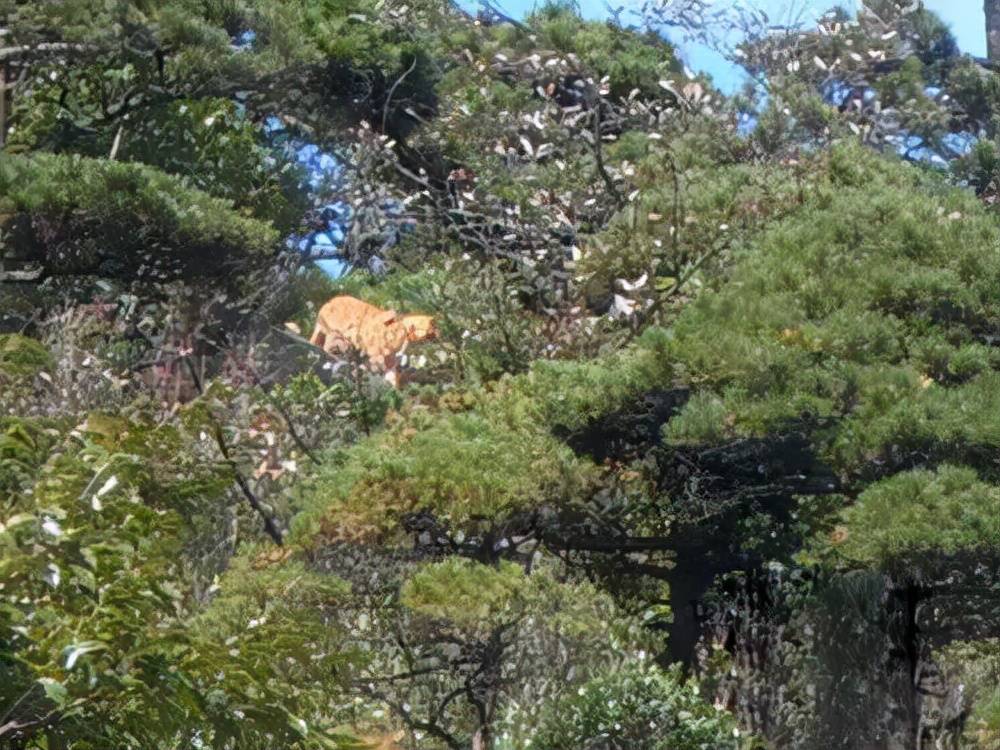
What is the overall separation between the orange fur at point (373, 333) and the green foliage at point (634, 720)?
401 centimetres

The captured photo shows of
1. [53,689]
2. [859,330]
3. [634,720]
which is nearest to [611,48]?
[859,330]

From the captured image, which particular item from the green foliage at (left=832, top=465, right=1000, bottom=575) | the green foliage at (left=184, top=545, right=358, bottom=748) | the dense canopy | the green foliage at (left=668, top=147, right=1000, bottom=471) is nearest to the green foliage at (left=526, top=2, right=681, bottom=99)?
the dense canopy

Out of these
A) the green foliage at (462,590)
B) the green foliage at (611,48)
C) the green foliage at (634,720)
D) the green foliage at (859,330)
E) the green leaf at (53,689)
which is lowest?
the green foliage at (634,720)

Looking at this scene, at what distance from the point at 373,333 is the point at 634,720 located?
499 cm

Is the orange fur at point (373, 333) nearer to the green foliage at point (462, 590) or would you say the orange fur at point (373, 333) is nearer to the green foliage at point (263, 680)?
the green foliage at point (462, 590)

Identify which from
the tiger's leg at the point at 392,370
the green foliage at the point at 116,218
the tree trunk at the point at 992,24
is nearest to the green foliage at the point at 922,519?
the tiger's leg at the point at 392,370

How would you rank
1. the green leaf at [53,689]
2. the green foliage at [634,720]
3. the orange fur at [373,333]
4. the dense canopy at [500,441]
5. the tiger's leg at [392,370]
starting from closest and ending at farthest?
the green leaf at [53,689]
the dense canopy at [500,441]
the green foliage at [634,720]
the tiger's leg at [392,370]
the orange fur at [373,333]

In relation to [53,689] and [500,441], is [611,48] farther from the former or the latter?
[53,689]

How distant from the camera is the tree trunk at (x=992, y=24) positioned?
2931 cm

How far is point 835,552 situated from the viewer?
1220 centimetres

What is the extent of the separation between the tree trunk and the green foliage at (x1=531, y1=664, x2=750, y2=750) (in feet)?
63.7

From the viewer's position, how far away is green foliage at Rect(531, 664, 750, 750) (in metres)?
11.7

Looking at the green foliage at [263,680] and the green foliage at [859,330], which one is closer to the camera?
the green foliage at [263,680]

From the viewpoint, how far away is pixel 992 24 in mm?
29906
